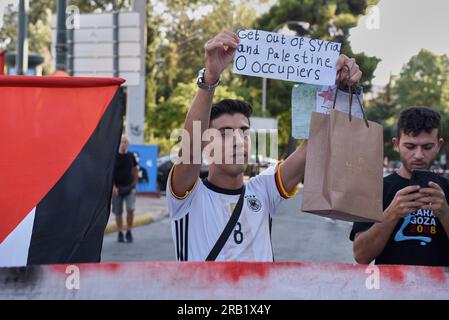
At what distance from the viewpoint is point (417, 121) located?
3.08 metres

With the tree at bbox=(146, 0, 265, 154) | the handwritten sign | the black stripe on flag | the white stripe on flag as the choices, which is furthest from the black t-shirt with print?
the tree at bbox=(146, 0, 265, 154)

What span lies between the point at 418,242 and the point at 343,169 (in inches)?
28.6

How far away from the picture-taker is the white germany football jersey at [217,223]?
2723mm

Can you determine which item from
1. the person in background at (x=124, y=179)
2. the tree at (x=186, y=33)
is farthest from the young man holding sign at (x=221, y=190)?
the tree at (x=186, y=33)

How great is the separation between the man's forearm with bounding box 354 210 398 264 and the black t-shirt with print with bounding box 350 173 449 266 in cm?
7

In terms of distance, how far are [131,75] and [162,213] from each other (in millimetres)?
3760

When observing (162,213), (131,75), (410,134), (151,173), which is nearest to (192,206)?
(410,134)

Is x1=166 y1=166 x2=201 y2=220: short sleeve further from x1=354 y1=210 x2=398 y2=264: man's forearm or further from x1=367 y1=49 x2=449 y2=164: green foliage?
x1=367 y1=49 x2=449 y2=164: green foliage

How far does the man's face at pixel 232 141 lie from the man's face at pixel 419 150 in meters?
0.69

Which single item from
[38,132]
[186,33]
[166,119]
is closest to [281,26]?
[166,119]

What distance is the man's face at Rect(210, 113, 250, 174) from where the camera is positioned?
2818 mm

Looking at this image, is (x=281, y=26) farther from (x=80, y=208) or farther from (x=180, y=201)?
(x=80, y=208)

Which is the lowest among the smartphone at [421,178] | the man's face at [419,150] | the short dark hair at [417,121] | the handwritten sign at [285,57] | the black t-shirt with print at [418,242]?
the black t-shirt with print at [418,242]

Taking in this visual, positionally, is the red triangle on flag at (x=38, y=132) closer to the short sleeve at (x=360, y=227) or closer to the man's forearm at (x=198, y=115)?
the man's forearm at (x=198, y=115)
